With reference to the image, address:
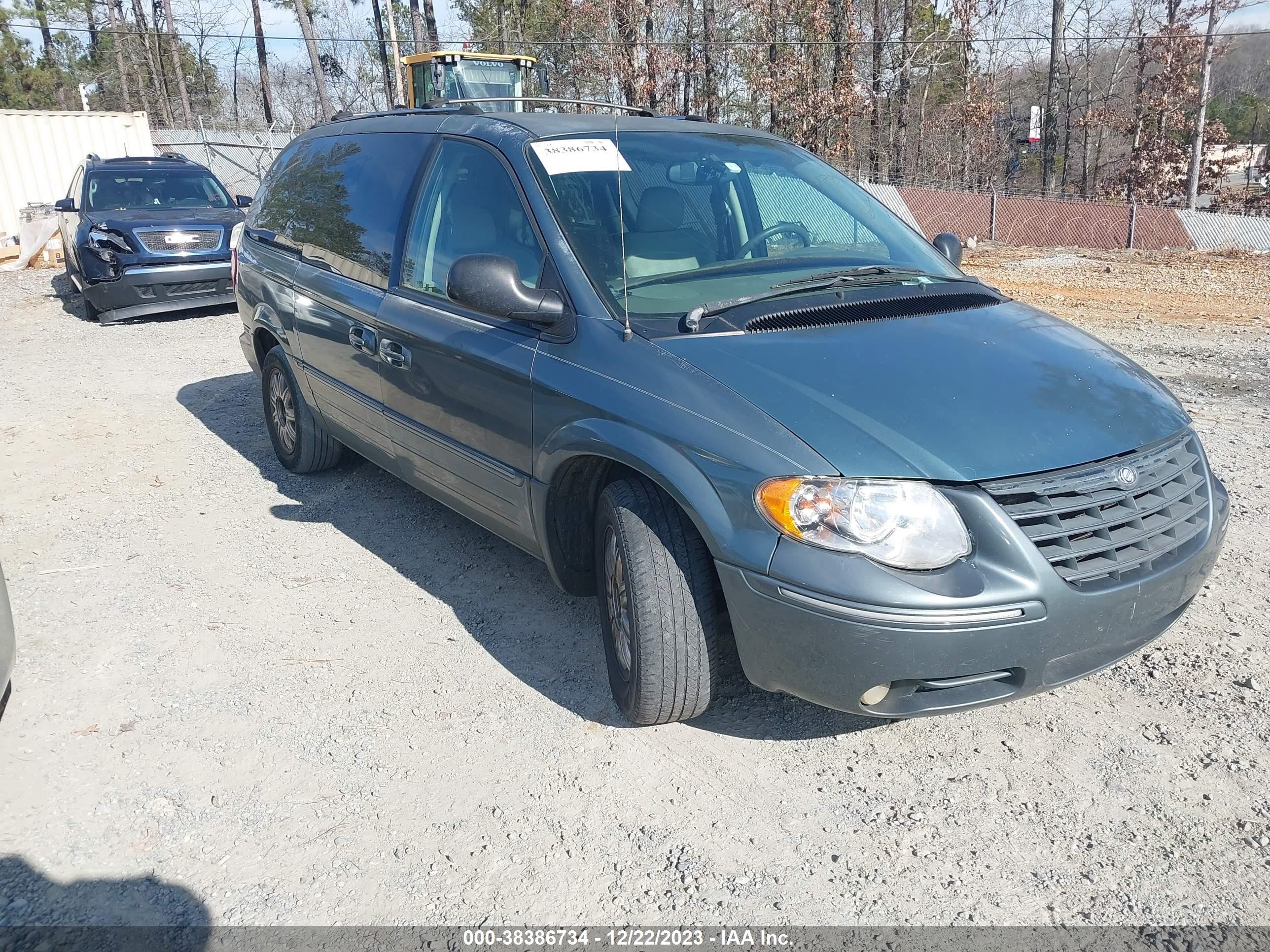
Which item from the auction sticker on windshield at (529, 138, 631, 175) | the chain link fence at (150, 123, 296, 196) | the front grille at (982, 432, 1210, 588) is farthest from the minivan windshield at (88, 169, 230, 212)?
the chain link fence at (150, 123, 296, 196)

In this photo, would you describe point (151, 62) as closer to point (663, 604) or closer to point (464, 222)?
point (464, 222)

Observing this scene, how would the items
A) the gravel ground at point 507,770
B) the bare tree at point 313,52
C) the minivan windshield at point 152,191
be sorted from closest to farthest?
the gravel ground at point 507,770 → the minivan windshield at point 152,191 → the bare tree at point 313,52

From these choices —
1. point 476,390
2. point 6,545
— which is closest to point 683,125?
point 476,390

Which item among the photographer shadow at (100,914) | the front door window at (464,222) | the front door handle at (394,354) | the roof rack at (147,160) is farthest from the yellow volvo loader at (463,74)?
the photographer shadow at (100,914)

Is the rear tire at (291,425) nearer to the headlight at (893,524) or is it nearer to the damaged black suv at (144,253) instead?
the headlight at (893,524)

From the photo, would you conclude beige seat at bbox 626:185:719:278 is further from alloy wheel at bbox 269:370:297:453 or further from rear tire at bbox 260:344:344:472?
alloy wheel at bbox 269:370:297:453

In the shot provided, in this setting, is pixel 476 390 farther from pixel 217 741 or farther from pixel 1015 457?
pixel 1015 457

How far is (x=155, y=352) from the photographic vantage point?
32.0 ft

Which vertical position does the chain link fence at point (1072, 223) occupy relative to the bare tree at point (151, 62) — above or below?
below

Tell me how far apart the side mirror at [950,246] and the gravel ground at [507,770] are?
5.51 feet

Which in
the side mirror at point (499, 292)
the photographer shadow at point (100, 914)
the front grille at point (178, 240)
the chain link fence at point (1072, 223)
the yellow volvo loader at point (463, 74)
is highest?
the yellow volvo loader at point (463, 74)

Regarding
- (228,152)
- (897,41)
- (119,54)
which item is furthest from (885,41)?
(119,54)

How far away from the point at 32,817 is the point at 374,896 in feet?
3.72

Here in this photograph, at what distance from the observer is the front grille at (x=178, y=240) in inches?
440
